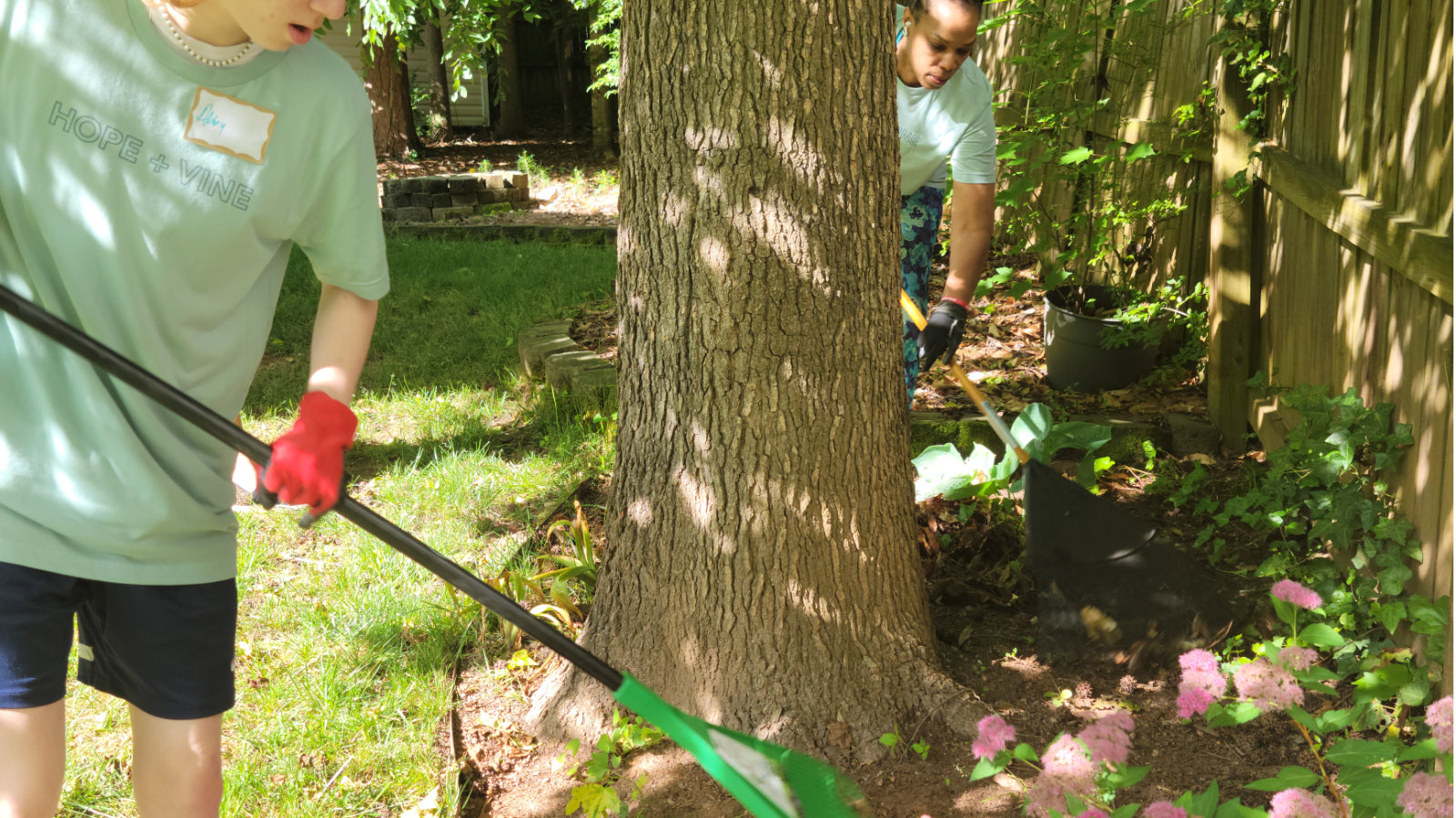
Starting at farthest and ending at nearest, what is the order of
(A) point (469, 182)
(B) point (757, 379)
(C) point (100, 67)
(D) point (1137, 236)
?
1. (A) point (469, 182)
2. (D) point (1137, 236)
3. (B) point (757, 379)
4. (C) point (100, 67)

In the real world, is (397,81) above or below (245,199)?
above

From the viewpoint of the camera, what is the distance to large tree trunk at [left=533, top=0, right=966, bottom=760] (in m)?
2.16

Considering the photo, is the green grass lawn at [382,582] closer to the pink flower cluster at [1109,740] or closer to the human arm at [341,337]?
the human arm at [341,337]

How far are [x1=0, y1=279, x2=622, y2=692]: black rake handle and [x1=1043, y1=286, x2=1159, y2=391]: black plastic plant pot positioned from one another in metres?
3.05

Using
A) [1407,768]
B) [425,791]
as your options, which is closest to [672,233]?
[425,791]

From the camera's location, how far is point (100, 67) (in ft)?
4.78

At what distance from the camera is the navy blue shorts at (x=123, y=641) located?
1.52 meters

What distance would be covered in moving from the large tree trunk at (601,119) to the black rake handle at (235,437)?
11.4 meters

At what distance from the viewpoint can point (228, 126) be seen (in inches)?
59.1

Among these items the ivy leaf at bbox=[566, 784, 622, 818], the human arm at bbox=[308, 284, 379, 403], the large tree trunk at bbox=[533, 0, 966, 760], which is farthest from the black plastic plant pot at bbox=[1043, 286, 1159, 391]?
the human arm at bbox=[308, 284, 379, 403]

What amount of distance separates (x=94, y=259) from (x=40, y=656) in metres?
0.55

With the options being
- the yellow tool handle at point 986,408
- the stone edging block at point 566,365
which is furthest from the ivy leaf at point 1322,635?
the stone edging block at point 566,365

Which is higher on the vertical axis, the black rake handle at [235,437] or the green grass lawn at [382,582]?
the black rake handle at [235,437]

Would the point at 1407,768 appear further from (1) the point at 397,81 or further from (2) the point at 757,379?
(1) the point at 397,81
